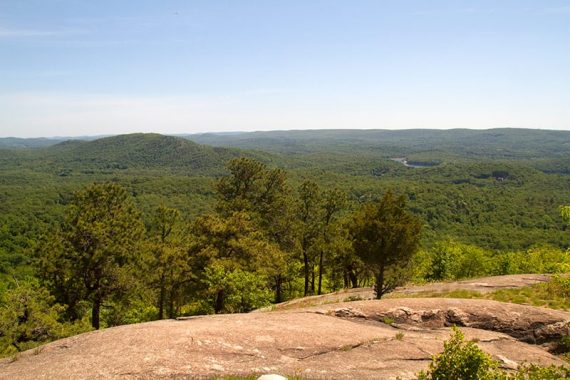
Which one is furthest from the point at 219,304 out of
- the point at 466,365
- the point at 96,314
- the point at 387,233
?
the point at 466,365

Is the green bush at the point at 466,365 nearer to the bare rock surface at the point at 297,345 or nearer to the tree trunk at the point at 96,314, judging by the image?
the bare rock surface at the point at 297,345

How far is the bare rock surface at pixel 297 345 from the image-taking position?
1043 centimetres


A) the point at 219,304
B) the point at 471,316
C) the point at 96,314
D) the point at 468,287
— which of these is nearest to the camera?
the point at 471,316

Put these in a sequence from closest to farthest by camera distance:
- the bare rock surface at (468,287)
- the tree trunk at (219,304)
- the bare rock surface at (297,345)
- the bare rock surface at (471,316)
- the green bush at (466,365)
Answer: the green bush at (466,365)
the bare rock surface at (297,345)
the bare rock surface at (471,316)
the bare rock surface at (468,287)
the tree trunk at (219,304)

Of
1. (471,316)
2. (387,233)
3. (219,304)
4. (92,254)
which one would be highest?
(387,233)

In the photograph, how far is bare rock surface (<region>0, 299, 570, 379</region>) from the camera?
34.2ft

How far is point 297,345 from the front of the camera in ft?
39.8

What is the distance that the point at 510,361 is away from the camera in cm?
1227

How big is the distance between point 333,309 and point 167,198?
5941 inches

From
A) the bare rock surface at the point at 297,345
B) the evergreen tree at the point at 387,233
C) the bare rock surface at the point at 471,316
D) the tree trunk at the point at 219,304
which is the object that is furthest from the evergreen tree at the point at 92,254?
the evergreen tree at the point at 387,233

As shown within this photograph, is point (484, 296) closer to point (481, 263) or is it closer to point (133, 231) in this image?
point (133, 231)

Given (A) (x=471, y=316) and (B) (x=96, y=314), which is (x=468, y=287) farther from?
(B) (x=96, y=314)

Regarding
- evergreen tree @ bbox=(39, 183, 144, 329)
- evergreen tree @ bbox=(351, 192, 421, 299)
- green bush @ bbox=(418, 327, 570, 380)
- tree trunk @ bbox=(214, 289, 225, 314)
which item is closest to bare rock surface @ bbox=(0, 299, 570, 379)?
green bush @ bbox=(418, 327, 570, 380)

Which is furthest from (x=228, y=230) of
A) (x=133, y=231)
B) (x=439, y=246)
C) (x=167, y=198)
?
(x=167, y=198)
